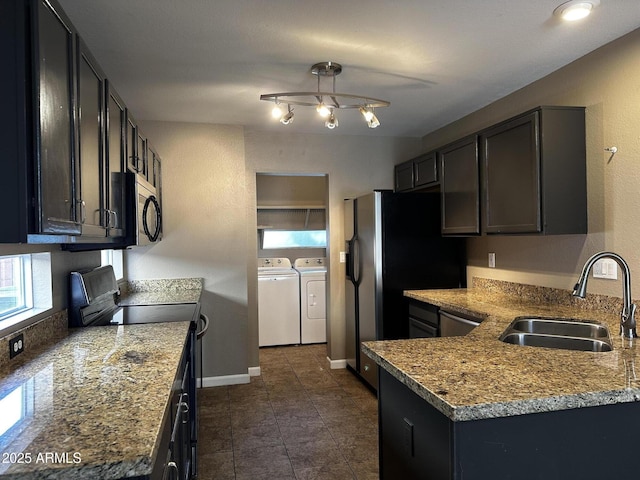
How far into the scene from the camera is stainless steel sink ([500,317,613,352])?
6.39 feet

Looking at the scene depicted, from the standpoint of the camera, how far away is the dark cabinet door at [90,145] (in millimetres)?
1521

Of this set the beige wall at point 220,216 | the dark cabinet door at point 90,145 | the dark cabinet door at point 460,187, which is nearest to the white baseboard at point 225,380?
the beige wall at point 220,216

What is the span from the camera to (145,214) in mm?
2494

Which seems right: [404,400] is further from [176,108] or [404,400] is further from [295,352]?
[295,352]

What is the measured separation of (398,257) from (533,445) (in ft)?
7.74

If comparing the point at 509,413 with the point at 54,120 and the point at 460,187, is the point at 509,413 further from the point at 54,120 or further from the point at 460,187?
the point at 460,187

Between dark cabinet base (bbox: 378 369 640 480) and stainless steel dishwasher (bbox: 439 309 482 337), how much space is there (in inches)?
53.2

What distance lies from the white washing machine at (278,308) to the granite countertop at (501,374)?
3226mm

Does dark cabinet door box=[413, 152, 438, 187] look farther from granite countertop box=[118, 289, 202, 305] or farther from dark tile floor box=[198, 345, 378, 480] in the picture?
granite countertop box=[118, 289, 202, 305]

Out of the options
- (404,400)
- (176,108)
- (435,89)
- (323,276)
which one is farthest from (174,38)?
(323,276)

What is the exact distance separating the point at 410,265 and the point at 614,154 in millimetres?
1626

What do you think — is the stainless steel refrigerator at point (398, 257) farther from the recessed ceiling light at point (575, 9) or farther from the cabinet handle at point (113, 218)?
the cabinet handle at point (113, 218)

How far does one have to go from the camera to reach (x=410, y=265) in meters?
3.52

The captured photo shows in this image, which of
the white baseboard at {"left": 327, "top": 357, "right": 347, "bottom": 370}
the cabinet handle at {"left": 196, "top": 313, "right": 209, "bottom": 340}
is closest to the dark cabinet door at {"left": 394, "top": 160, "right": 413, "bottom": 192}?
Answer: the white baseboard at {"left": 327, "top": 357, "right": 347, "bottom": 370}
